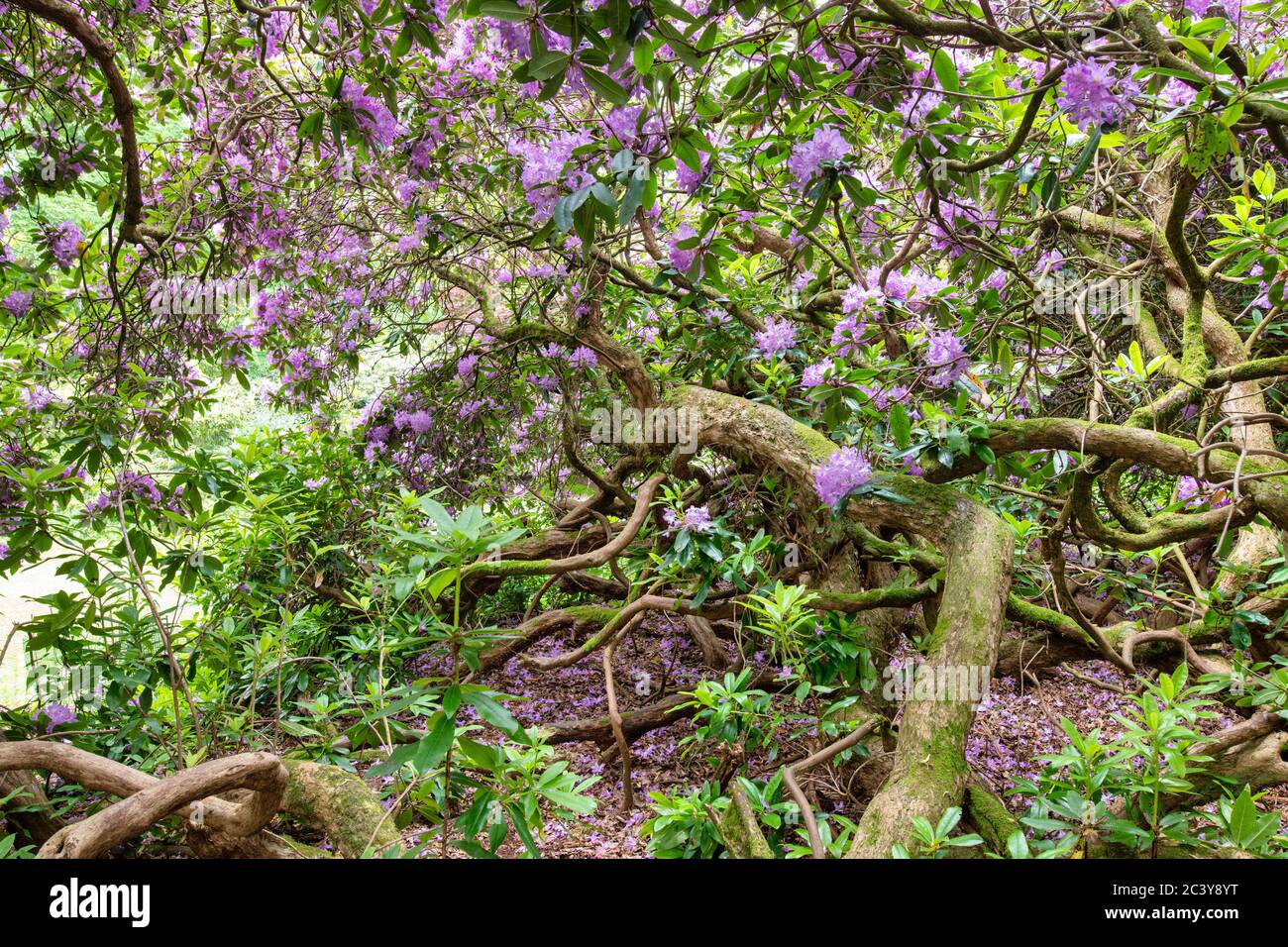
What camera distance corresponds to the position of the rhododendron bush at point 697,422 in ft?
5.38

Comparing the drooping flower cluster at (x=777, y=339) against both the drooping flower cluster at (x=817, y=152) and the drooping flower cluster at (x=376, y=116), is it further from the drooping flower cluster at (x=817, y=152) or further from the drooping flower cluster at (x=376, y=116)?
the drooping flower cluster at (x=376, y=116)

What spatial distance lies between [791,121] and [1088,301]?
6.16ft

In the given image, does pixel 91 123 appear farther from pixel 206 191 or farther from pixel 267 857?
pixel 267 857

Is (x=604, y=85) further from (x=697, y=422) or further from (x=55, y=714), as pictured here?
(x=55, y=714)

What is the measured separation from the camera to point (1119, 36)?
1679 millimetres

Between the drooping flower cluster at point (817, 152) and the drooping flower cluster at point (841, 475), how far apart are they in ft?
2.56

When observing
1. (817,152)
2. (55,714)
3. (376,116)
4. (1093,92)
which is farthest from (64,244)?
(1093,92)

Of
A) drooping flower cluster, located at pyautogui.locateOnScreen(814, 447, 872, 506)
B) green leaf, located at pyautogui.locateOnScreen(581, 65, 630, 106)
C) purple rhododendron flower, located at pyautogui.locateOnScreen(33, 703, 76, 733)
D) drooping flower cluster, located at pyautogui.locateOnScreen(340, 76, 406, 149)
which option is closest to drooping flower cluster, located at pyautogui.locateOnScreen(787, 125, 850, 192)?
green leaf, located at pyautogui.locateOnScreen(581, 65, 630, 106)

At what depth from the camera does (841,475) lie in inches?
89.4

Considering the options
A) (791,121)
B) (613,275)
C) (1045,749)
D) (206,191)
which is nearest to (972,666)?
(791,121)

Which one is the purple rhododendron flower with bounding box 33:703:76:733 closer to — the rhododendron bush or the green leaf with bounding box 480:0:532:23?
the rhododendron bush

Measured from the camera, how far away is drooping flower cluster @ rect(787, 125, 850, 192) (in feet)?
6.12

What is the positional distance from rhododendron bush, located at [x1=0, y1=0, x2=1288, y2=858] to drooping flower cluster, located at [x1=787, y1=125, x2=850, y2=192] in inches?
0.5

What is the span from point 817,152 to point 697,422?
138 cm
